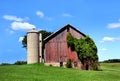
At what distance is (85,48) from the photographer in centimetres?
6456

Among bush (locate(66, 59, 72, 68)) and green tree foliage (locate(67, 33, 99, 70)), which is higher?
green tree foliage (locate(67, 33, 99, 70))

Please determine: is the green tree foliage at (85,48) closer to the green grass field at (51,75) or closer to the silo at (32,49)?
the silo at (32,49)

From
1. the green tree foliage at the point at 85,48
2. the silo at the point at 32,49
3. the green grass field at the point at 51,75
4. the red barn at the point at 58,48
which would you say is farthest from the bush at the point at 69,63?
the green grass field at the point at 51,75

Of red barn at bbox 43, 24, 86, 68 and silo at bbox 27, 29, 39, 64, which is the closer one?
red barn at bbox 43, 24, 86, 68

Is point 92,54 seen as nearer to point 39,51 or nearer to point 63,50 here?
point 63,50

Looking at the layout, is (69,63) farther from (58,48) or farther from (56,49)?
(56,49)

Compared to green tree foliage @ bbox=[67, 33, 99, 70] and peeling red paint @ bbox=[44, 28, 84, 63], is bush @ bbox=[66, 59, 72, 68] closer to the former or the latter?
peeling red paint @ bbox=[44, 28, 84, 63]

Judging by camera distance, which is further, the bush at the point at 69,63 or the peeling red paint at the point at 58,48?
the peeling red paint at the point at 58,48

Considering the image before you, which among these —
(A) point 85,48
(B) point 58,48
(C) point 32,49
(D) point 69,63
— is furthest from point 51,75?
(C) point 32,49

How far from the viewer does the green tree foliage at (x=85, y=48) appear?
64.5 meters

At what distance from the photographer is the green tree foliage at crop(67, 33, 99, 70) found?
64500 millimetres

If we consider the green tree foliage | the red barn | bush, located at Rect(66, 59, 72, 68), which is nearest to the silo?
the red barn

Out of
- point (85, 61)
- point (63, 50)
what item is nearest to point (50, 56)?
point (63, 50)

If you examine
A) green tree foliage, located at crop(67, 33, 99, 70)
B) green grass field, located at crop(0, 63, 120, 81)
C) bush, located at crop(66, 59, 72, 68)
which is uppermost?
green tree foliage, located at crop(67, 33, 99, 70)
